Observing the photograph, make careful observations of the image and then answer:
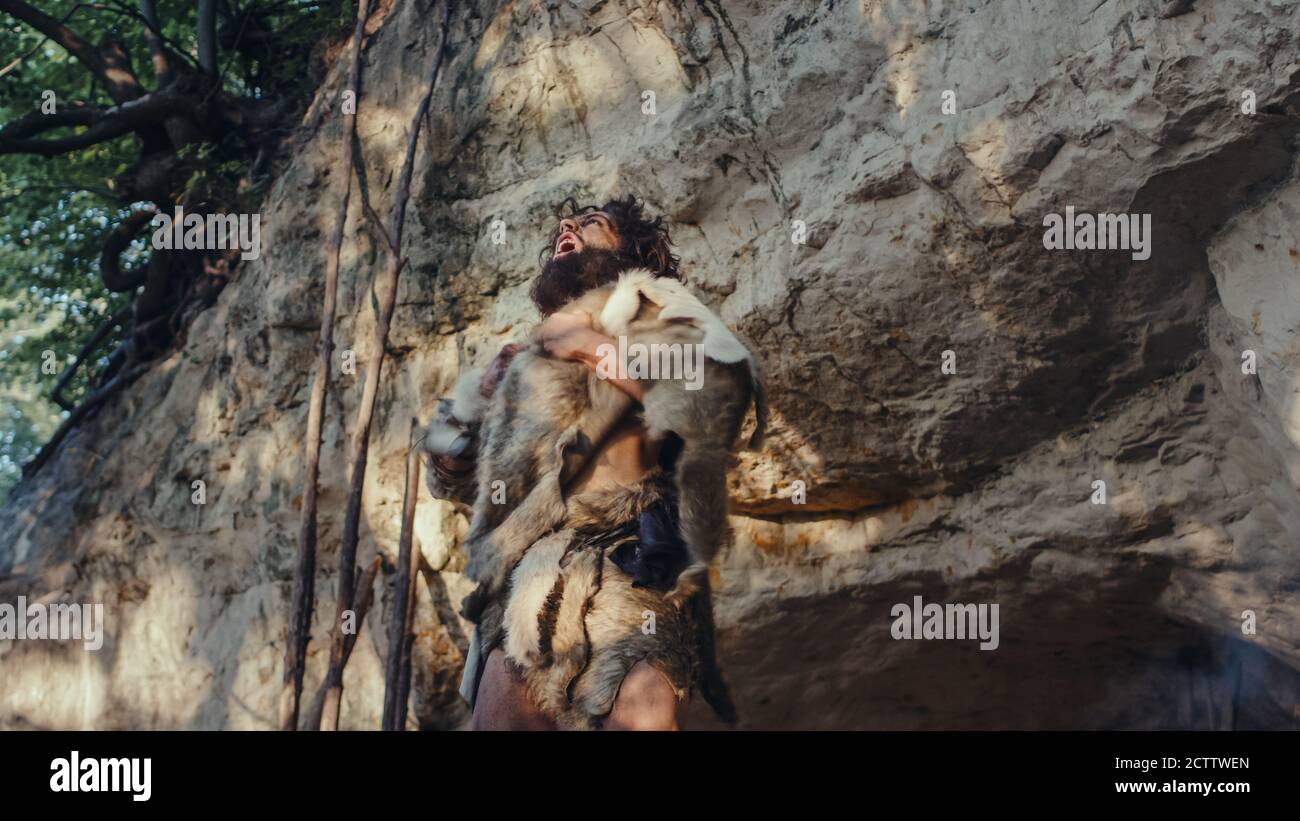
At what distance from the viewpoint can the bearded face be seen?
12.3ft

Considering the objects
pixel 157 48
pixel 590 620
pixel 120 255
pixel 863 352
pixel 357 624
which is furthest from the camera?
pixel 120 255

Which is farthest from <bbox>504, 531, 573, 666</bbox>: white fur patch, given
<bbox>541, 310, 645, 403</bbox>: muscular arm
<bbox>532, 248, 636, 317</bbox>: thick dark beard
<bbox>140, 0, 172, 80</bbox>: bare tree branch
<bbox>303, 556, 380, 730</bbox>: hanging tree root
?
<bbox>140, 0, 172, 80</bbox>: bare tree branch

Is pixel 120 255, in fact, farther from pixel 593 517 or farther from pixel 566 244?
pixel 593 517

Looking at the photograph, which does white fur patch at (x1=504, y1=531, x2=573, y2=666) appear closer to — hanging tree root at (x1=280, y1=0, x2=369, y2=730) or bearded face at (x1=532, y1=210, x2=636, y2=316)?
bearded face at (x1=532, y1=210, x2=636, y2=316)

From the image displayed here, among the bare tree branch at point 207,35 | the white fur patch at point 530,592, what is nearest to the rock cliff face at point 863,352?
the bare tree branch at point 207,35

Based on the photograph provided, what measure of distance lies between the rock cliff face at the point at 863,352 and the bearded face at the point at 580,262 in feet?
4.10

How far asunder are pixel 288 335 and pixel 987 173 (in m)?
4.00

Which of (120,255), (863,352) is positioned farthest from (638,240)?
(120,255)

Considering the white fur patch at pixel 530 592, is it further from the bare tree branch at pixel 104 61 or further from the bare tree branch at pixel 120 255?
the bare tree branch at pixel 104 61

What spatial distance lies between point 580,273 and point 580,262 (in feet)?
0.12

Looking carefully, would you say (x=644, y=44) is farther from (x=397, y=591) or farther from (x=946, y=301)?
(x=397, y=591)

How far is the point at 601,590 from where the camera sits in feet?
10.6

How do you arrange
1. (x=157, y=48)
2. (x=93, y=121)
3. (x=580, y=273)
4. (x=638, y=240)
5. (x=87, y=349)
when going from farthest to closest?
(x=87, y=349) → (x=157, y=48) → (x=93, y=121) → (x=638, y=240) → (x=580, y=273)

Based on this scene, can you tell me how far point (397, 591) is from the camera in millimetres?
5488
